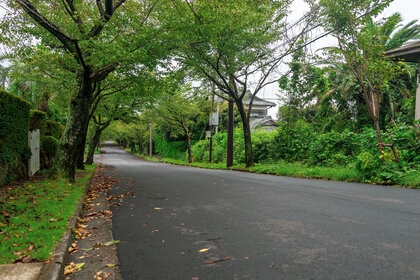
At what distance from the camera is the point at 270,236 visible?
196 inches

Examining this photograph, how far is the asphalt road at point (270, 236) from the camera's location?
374 cm

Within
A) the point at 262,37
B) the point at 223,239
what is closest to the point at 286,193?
the point at 223,239

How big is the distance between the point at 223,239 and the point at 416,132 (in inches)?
435

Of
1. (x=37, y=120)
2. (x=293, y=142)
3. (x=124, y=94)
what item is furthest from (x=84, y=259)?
(x=293, y=142)

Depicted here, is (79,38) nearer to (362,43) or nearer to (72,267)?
(72,267)

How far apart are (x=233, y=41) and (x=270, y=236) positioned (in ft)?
40.8

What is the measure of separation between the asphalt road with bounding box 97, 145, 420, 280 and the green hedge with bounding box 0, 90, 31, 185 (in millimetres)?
3726

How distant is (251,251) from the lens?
171 inches

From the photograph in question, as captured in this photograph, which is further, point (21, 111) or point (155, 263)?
point (21, 111)

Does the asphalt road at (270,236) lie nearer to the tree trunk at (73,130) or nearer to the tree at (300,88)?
the tree trunk at (73,130)

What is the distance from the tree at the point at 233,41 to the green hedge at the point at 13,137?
519cm

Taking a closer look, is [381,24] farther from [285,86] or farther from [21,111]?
[21,111]

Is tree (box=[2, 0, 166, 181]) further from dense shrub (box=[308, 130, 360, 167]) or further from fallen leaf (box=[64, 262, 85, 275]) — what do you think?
dense shrub (box=[308, 130, 360, 167])

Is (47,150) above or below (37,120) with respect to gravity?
below
